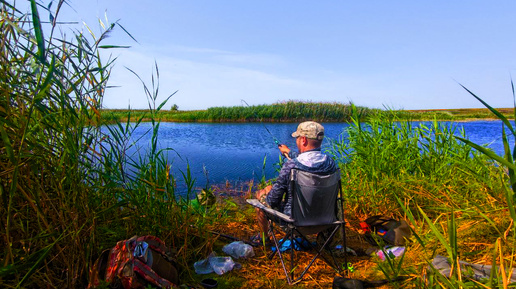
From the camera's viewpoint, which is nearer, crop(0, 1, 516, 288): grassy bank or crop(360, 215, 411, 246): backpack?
crop(0, 1, 516, 288): grassy bank

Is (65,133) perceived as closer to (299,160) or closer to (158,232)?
(158,232)

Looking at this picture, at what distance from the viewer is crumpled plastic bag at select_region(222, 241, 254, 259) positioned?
10.2 ft

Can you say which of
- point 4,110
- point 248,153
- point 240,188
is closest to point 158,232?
point 4,110

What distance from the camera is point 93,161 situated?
242cm

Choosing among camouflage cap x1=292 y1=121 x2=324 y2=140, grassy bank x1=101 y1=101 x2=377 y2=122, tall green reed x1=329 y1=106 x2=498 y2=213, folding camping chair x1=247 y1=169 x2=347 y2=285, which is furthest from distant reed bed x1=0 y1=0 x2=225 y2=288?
grassy bank x1=101 y1=101 x2=377 y2=122

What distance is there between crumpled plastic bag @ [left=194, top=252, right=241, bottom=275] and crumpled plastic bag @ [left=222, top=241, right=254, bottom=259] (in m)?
0.18

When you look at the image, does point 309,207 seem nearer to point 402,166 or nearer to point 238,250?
point 238,250

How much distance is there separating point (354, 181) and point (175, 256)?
2619mm

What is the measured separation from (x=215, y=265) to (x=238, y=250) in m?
0.37

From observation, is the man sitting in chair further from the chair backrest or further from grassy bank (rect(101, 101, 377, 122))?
grassy bank (rect(101, 101, 377, 122))

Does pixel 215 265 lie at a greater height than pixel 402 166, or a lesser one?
lesser

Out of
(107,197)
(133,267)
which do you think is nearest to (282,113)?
(107,197)

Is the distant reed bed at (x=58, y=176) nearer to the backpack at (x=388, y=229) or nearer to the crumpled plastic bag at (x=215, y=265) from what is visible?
the crumpled plastic bag at (x=215, y=265)

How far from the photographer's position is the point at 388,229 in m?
3.40
